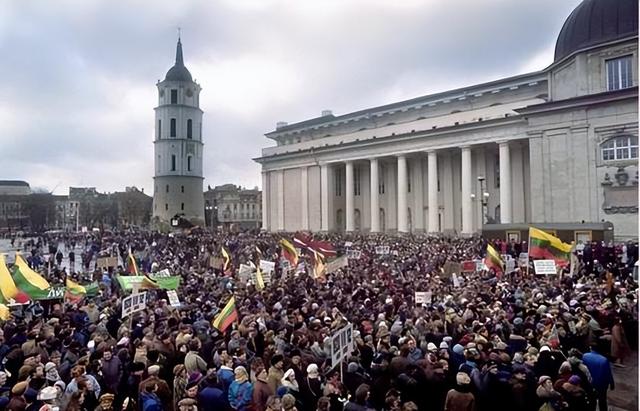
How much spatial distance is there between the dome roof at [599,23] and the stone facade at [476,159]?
2.23ft

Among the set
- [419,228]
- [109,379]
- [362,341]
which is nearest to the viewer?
[109,379]

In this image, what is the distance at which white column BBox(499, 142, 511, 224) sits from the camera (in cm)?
4438

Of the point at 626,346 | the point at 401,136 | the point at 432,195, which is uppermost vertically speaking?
the point at 401,136

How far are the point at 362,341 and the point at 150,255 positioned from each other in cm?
2467

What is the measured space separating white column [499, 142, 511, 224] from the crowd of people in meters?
28.2

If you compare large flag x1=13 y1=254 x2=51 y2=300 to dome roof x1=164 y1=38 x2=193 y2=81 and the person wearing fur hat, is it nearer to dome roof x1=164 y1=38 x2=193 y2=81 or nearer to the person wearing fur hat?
the person wearing fur hat

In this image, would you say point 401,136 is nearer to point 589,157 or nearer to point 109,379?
point 589,157

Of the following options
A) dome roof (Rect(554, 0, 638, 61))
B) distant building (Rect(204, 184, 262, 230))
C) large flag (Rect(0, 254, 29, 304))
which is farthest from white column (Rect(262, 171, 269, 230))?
distant building (Rect(204, 184, 262, 230))

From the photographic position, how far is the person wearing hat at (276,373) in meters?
7.44

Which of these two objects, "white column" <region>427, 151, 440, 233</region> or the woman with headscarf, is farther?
"white column" <region>427, 151, 440, 233</region>

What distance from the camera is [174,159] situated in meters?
95.3

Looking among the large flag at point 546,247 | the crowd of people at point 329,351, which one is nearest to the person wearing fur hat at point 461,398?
the crowd of people at point 329,351

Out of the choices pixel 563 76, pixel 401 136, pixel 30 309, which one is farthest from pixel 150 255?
pixel 563 76

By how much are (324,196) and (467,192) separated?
64.2 ft
